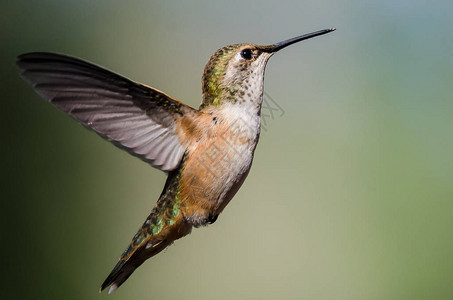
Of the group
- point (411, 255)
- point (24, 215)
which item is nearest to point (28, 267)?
point (24, 215)

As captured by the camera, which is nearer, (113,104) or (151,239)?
(113,104)

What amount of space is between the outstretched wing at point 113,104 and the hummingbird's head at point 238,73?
0.05m

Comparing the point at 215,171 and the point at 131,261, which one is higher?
the point at 215,171

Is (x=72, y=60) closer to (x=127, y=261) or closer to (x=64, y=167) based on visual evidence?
(x=127, y=261)

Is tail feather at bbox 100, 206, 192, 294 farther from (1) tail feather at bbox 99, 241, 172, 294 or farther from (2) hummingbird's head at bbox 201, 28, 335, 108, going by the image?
(2) hummingbird's head at bbox 201, 28, 335, 108

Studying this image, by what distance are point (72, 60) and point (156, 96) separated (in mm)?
126

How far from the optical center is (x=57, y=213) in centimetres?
196

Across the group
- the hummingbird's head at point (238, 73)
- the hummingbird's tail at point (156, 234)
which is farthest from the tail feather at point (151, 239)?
the hummingbird's head at point (238, 73)

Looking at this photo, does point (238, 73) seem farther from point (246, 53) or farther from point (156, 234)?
point (156, 234)

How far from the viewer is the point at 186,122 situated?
2.21 ft

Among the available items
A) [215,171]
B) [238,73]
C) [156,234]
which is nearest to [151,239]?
[156,234]

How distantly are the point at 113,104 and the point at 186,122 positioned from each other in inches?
4.1

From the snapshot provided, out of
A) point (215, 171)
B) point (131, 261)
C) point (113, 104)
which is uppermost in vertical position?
point (113, 104)

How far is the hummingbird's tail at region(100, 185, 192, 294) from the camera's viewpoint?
0.73 m
